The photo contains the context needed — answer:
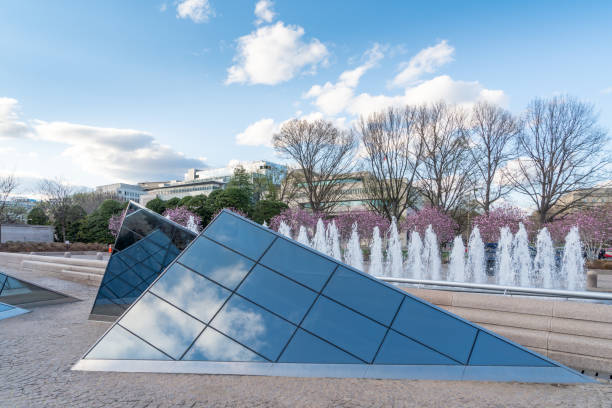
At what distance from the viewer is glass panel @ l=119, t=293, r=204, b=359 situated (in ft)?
16.8

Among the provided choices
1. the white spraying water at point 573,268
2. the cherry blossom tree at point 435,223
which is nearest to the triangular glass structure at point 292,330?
the white spraying water at point 573,268

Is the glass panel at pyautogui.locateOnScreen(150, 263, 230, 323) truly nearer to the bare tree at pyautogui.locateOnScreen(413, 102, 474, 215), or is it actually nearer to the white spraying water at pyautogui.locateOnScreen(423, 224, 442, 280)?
the white spraying water at pyautogui.locateOnScreen(423, 224, 442, 280)

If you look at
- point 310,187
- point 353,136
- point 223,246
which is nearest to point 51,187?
point 310,187

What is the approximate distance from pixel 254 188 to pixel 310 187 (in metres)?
16.0

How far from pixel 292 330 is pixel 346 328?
77cm

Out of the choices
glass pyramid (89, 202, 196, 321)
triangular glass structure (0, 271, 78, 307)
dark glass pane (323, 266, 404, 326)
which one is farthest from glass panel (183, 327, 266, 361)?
triangular glass structure (0, 271, 78, 307)

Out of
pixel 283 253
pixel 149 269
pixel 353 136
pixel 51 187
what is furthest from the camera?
pixel 51 187

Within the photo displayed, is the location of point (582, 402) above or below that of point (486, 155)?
below

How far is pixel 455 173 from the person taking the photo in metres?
31.1

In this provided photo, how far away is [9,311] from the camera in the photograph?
9000 mm

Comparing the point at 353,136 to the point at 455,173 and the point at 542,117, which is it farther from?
the point at 542,117

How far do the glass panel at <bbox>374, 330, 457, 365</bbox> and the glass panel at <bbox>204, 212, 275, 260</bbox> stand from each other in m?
2.38

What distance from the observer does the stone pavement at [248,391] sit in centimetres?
406

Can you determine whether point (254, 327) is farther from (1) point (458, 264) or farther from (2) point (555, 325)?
(1) point (458, 264)
